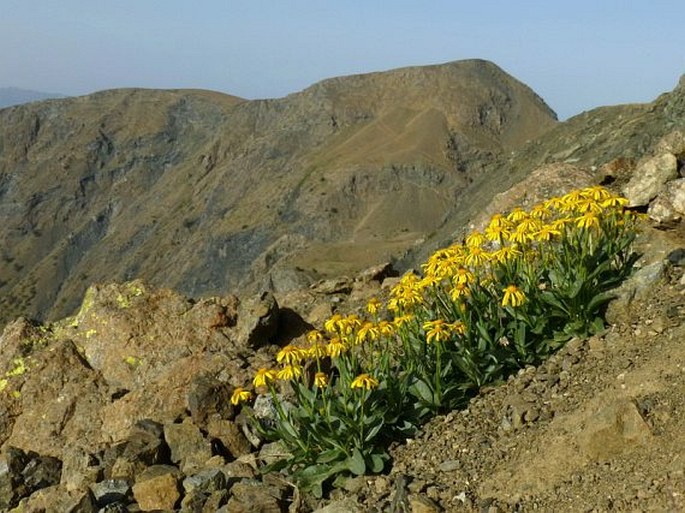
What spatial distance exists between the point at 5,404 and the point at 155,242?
14027 cm

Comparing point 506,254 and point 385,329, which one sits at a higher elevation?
Answer: point 506,254

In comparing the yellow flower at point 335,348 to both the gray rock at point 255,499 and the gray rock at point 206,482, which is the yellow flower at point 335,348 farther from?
the gray rock at point 206,482

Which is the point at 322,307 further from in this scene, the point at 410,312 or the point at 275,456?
the point at 275,456

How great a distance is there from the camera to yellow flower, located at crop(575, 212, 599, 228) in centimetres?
739

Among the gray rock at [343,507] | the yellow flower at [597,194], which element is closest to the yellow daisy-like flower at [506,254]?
the yellow flower at [597,194]

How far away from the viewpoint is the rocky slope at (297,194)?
112m

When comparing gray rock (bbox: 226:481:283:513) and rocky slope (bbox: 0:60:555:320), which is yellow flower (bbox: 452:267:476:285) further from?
rocky slope (bbox: 0:60:555:320)

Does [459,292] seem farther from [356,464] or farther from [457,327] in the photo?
[356,464]

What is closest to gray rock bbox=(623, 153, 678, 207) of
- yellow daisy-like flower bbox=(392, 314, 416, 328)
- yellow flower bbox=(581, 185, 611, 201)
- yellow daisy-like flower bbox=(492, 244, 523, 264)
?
yellow flower bbox=(581, 185, 611, 201)

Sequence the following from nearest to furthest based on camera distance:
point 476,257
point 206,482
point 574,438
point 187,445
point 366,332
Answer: point 574,438, point 206,482, point 366,332, point 476,257, point 187,445

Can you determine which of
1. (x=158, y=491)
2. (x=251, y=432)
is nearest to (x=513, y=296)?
(x=251, y=432)

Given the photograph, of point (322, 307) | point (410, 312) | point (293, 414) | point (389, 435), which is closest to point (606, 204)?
point (410, 312)

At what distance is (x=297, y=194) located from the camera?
12331cm

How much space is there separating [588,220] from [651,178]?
275cm
